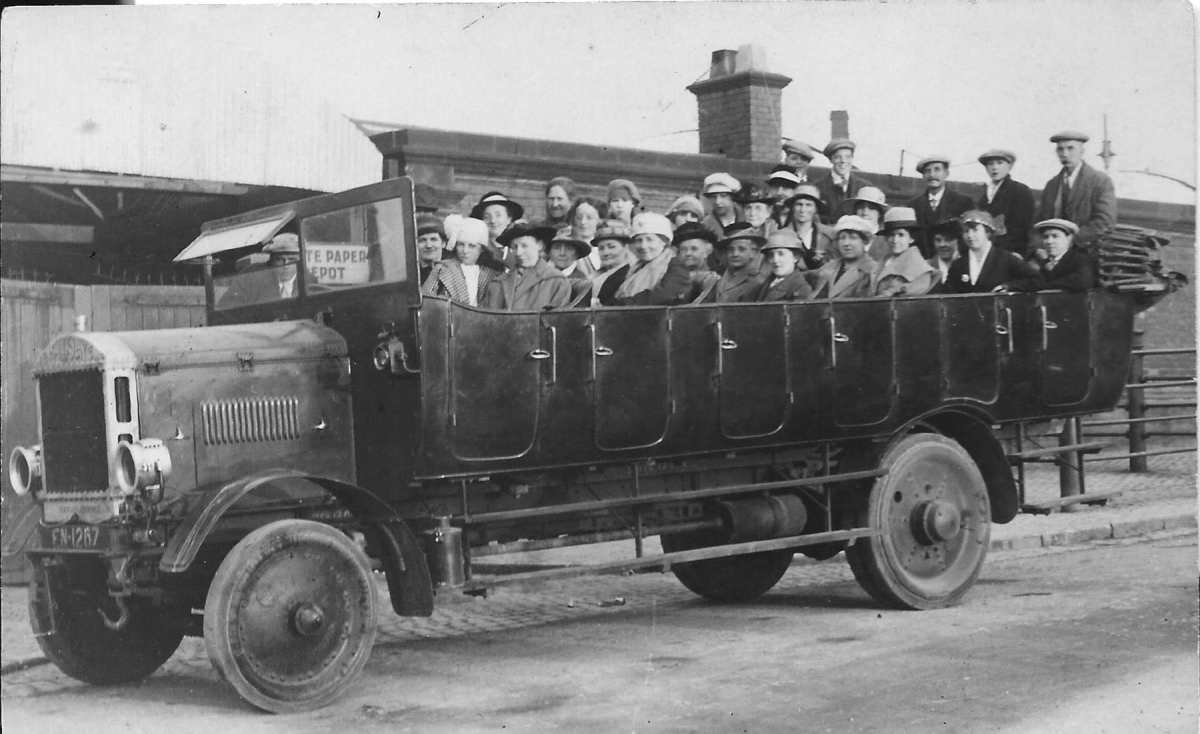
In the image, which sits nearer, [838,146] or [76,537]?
[76,537]

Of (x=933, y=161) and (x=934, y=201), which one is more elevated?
(x=933, y=161)

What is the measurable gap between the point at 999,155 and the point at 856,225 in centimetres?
107

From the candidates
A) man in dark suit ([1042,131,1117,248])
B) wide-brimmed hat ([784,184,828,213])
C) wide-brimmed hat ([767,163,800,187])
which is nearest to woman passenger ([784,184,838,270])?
wide-brimmed hat ([784,184,828,213])

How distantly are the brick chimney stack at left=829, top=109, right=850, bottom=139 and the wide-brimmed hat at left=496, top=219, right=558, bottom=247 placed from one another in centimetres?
194

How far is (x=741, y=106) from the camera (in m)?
8.08

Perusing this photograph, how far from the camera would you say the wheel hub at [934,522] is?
24.3 ft

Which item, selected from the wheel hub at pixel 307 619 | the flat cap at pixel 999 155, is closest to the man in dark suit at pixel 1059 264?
the flat cap at pixel 999 155

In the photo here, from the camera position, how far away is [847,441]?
24.2ft

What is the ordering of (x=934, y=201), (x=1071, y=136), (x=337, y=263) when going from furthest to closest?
(x=934, y=201) < (x=1071, y=136) < (x=337, y=263)

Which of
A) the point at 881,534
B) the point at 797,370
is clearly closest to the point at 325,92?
the point at 797,370

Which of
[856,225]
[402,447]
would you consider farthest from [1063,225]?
[402,447]

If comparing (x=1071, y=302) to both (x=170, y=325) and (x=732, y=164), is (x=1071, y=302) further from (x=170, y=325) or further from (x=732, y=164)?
(x=170, y=325)

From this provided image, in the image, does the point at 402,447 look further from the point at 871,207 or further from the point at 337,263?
the point at 871,207

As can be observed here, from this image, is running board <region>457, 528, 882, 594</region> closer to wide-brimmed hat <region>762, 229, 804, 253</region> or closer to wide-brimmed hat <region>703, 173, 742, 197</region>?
wide-brimmed hat <region>762, 229, 804, 253</region>
